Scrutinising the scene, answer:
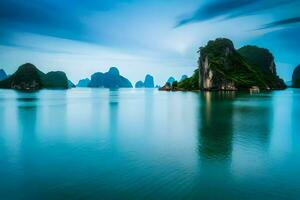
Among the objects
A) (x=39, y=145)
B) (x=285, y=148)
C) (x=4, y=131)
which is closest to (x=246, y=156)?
(x=285, y=148)

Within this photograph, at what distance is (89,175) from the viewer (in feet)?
59.3

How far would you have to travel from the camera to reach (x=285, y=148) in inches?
1078

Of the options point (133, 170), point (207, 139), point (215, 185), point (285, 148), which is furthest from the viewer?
point (207, 139)

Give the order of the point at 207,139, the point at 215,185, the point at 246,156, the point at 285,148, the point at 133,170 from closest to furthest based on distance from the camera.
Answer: the point at 215,185
the point at 133,170
the point at 246,156
the point at 285,148
the point at 207,139

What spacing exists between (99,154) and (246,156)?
1268 cm

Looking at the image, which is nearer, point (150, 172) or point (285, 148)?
point (150, 172)

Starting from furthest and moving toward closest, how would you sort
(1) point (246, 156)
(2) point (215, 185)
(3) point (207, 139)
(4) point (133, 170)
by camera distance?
(3) point (207, 139) → (1) point (246, 156) → (4) point (133, 170) → (2) point (215, 185)

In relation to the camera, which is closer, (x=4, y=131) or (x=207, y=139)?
(x=207, y=139)

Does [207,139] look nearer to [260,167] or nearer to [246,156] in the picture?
[246,156]

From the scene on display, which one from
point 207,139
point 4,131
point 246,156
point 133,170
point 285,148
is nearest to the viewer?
point 133,170

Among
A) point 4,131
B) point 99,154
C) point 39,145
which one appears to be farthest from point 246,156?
point 4,131

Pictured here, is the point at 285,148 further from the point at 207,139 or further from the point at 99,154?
the point at 99,154

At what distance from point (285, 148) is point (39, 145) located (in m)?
24.9

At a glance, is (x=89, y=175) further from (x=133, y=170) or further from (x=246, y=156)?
(x=246, y=156)
